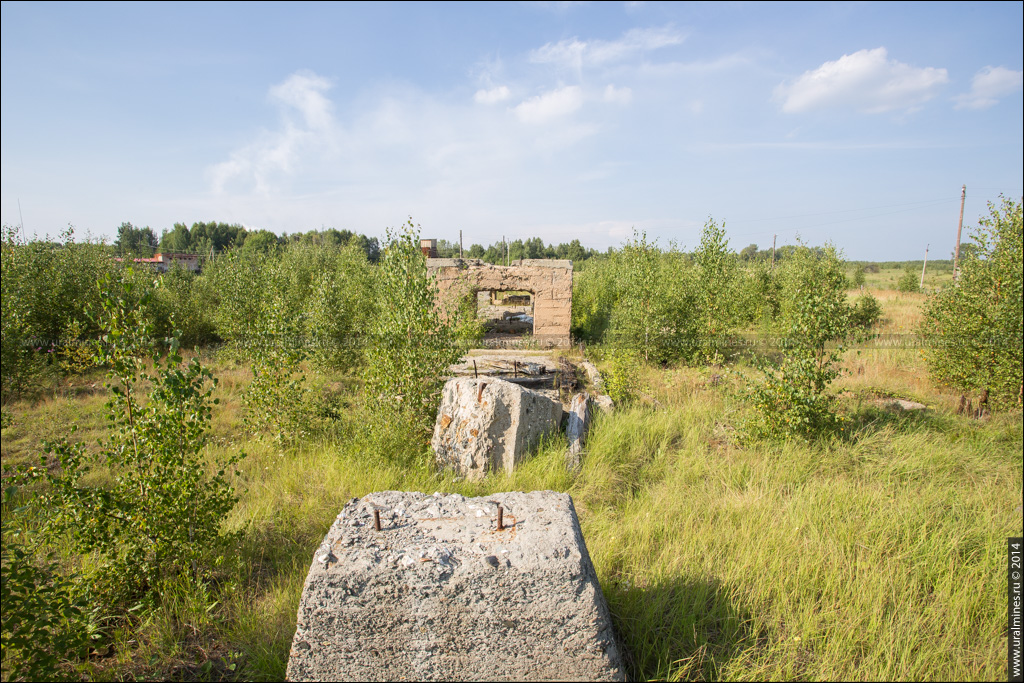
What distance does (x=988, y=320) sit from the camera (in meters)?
6.56

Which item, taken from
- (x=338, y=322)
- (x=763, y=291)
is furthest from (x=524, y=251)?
(x=338, y=322)

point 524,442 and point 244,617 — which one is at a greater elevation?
point 524,442

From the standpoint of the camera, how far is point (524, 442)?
4.92 m

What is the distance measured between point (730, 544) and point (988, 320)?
20.7 feet

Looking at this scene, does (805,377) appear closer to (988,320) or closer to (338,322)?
(988,320)

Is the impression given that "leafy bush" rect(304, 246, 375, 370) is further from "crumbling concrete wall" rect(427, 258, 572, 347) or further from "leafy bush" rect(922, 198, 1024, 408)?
"leafy bush" rect(922, 198, 1024, 408)

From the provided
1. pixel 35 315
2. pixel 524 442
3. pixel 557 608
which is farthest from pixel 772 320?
pixel 35 315

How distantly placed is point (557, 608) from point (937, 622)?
7.21 ft

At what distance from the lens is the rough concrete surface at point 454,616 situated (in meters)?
2.11

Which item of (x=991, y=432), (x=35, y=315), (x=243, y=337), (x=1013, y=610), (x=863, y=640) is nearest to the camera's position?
(x=863, y=640)

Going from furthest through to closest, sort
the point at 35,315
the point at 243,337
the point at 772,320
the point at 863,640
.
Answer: the point at 772,320
the point at 243,337
the point at 35,315
the point at 863,640

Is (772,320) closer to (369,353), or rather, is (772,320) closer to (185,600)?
(369,353)

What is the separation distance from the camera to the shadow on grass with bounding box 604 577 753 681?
2459 millimetres

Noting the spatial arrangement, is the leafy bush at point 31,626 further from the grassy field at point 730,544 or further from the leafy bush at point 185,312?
the leafy bush at point 185,312
